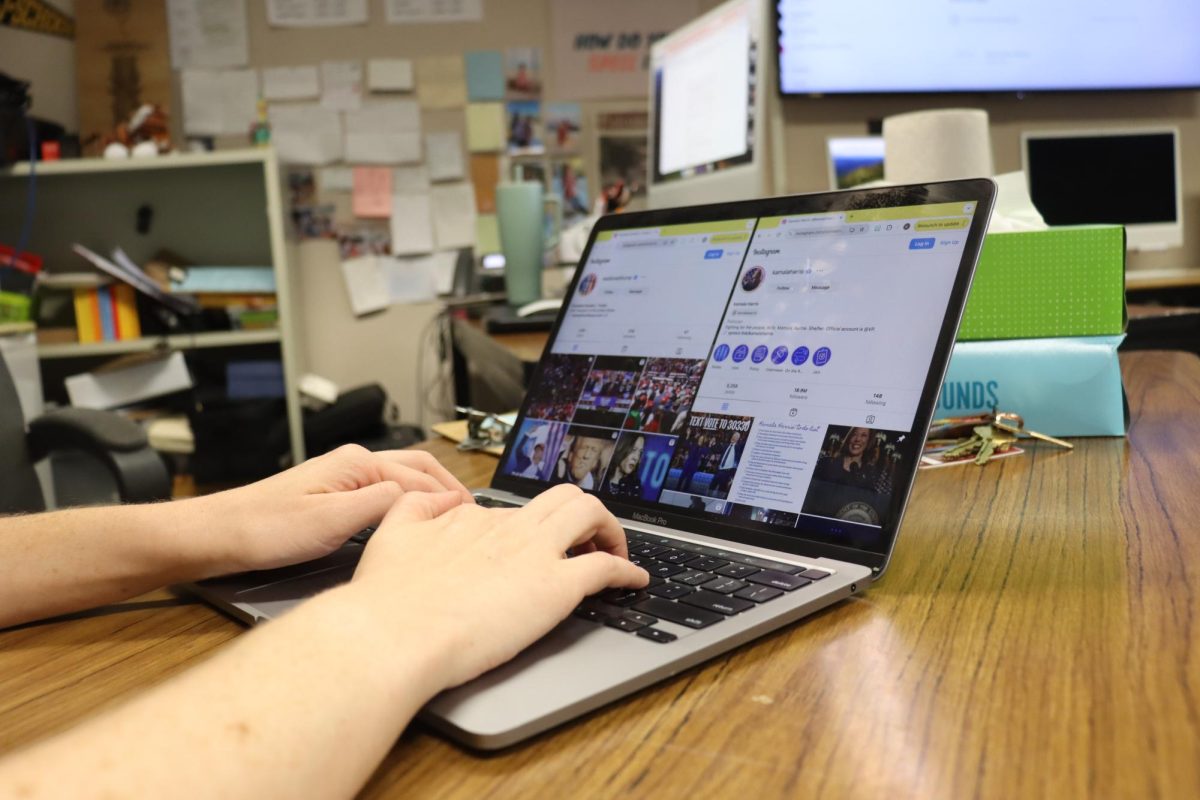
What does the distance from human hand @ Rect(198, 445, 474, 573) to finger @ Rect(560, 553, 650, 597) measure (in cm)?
12

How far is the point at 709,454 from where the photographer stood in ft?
2.01

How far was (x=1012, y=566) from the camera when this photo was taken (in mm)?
544

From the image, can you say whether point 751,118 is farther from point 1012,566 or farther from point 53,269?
point 53,269

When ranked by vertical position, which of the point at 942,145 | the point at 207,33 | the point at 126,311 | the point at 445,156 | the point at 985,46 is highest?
the point at 207,33

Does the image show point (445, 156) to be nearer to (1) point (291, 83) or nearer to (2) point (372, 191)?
(2) point (372, 191)

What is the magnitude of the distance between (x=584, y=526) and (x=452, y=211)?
2.58 metres

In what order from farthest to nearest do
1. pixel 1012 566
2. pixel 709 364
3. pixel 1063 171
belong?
pixel 1063 171
pixel 709 364
pixel 1012 566

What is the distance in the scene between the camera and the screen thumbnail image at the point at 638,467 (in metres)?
0.64

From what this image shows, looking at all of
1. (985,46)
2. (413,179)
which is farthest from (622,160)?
(985,46)

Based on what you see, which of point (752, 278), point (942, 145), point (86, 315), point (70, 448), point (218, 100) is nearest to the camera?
point (752, 278)

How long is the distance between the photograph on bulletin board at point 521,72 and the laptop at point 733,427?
2.32m

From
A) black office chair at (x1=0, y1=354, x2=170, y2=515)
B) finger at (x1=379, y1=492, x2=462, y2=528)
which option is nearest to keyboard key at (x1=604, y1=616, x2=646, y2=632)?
finger at (x1=379, y1=492, x2=462, y2=528)

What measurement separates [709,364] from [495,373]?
850mm

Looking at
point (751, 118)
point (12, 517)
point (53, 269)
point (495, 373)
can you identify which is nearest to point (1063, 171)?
point (751, 118)
